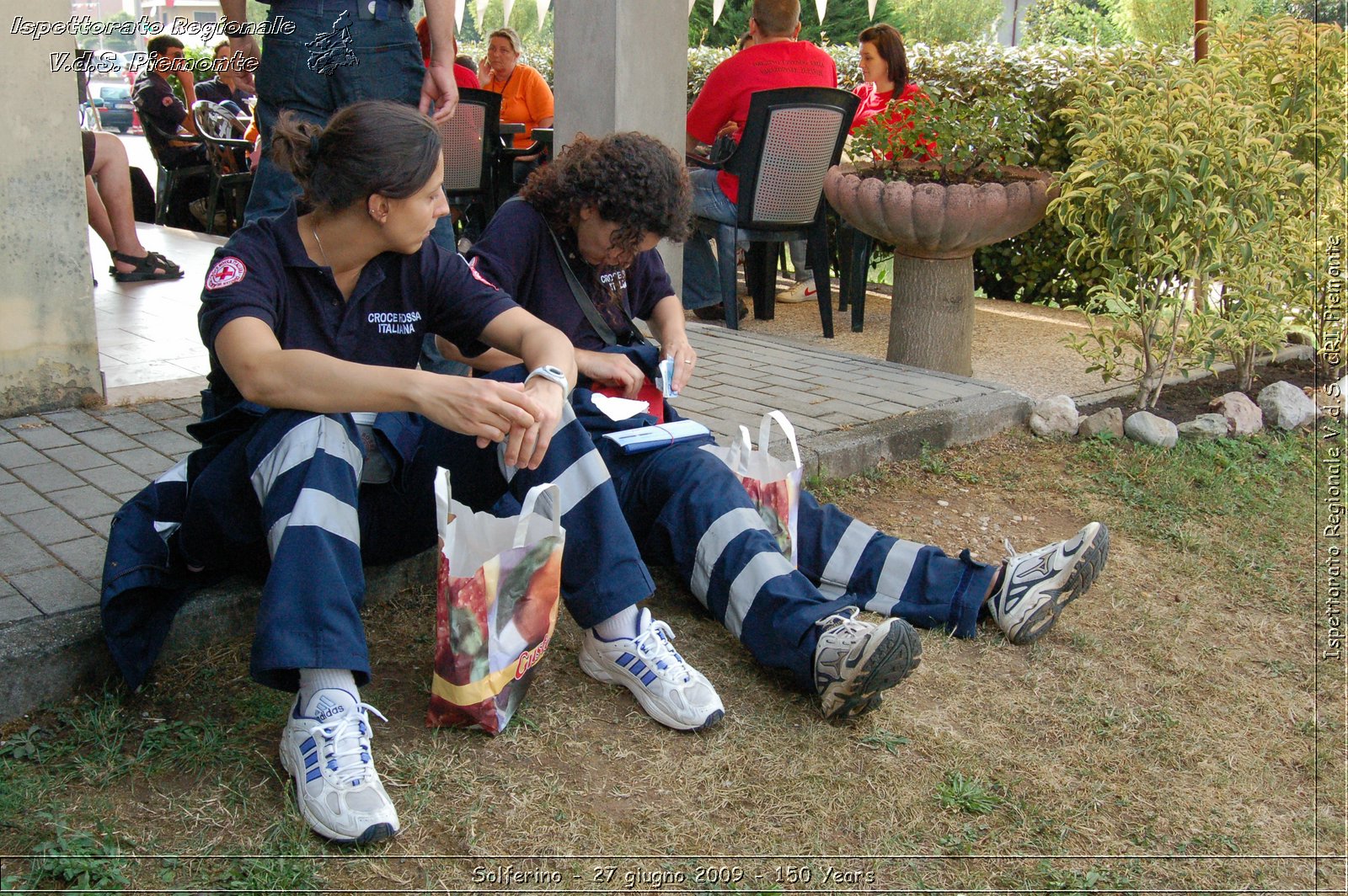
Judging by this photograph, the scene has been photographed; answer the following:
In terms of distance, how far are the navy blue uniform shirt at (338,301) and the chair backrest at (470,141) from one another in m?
3.94

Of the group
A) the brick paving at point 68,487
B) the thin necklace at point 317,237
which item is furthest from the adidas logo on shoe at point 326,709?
the thin necklace at point 317,237

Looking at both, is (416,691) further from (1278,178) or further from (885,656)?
(1278,178)

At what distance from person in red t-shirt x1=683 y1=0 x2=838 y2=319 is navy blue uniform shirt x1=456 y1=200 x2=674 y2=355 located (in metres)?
3.09

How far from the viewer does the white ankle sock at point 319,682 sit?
6.88 feet

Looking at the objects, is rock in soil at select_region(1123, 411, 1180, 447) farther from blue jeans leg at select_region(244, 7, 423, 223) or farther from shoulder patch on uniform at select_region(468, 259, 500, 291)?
blue jeans leg at select_region(244, 7, 423, 223)

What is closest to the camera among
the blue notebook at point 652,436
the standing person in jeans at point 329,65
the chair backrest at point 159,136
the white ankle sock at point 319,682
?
the white ankle sock at point 319,682

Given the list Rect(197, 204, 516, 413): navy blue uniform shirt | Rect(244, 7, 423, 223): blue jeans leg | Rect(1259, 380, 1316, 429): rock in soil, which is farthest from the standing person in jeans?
Rect(1259, 380, 1316, 429): rock in soil

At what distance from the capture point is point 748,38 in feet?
23.3

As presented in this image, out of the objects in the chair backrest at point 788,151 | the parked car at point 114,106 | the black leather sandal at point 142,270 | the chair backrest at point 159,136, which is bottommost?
the black leather sandal at point 142,270

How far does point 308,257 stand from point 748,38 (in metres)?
5.34

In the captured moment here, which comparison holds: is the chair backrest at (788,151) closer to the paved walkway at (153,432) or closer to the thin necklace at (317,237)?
the paved walkway at (153,432)

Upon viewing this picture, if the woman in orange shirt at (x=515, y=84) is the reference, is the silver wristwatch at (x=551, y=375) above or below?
below

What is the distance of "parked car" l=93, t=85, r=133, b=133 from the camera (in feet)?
68.2

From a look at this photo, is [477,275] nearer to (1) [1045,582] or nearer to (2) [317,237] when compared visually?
(2) [317,237]
